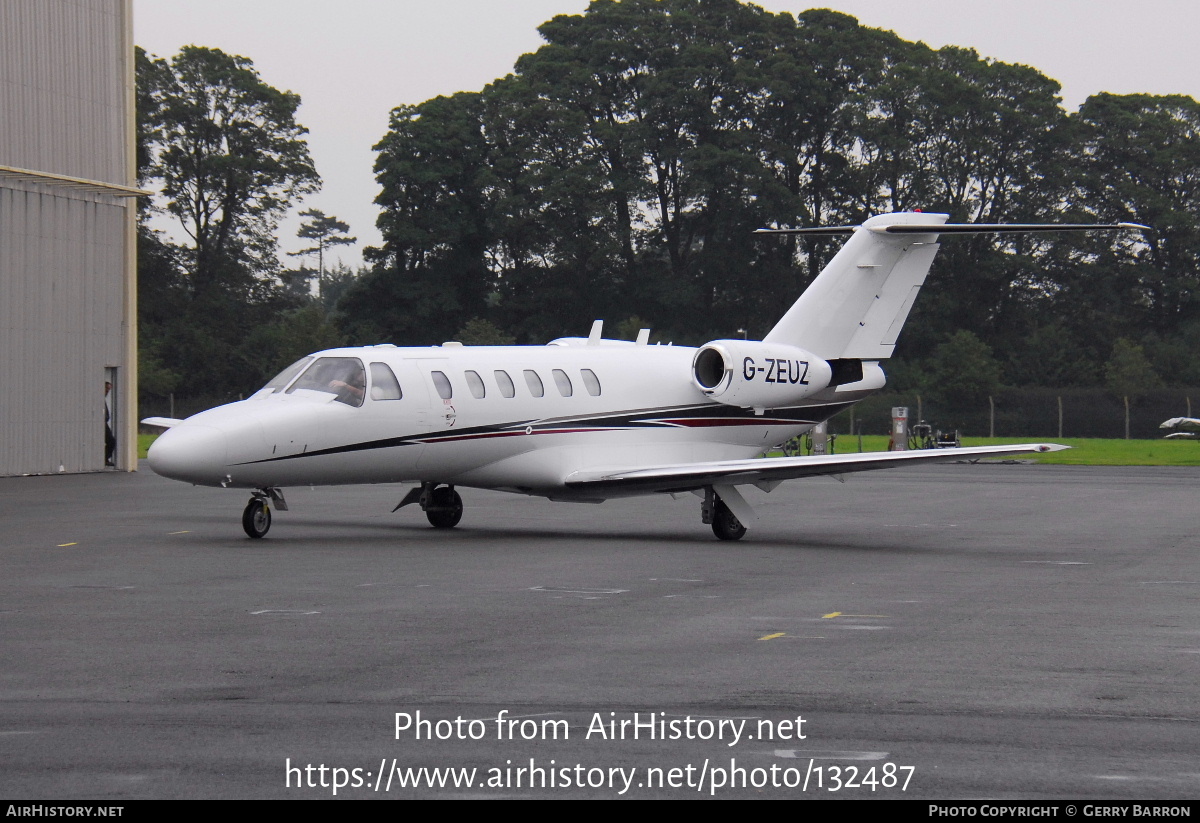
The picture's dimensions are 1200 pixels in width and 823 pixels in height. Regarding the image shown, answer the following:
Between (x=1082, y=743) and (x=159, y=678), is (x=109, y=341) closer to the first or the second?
(x=159, y=678)

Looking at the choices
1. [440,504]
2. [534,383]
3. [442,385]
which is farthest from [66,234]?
[442,385]

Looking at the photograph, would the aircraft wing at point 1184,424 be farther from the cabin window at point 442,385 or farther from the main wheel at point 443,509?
the cabin window at point 442,385

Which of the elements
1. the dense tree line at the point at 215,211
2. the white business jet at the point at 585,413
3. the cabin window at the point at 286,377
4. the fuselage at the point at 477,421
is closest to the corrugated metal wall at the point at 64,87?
the white business jet at the point at 585,413

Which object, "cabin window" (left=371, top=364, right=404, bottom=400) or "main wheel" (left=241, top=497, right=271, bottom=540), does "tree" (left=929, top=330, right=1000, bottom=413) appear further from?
"main wheel" (left=241, top=497, right=271, bottom=540)

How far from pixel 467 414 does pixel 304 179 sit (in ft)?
200

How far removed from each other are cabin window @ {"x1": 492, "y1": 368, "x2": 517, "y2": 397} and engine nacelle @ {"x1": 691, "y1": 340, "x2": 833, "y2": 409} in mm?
2623

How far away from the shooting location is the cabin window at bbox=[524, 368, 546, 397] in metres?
19.0

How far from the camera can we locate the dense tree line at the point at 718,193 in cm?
7288

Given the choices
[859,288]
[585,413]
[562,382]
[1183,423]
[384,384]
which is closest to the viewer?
[384,384]

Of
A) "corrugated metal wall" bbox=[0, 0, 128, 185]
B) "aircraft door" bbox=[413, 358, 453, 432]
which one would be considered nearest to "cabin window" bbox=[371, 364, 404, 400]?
"aircraft door" bbox=[413, 358, 453, 432]

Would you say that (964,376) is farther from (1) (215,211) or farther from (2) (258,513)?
(2) (258,513)

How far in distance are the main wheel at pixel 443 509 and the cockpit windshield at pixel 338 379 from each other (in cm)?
248

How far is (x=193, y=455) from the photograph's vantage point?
15914 millimetres

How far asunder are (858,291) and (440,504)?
253 inches
